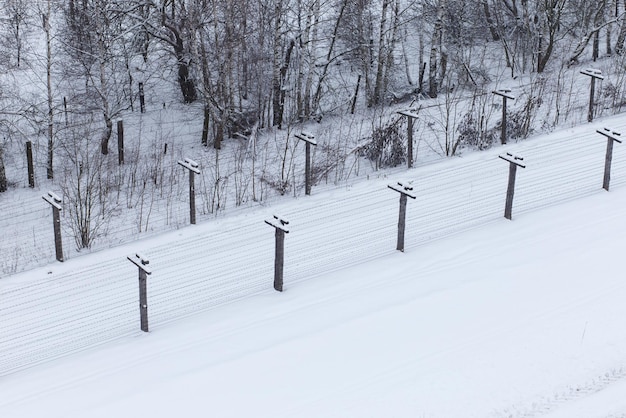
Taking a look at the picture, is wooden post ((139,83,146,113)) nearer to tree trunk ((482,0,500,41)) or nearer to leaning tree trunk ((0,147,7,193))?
leaning tree trunk ((0,147,7,193))

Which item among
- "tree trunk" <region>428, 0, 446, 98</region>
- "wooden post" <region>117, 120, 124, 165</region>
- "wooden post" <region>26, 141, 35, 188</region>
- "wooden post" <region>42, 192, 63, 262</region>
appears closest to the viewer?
"wooden post" <region>42, 192, 63, 262</region>

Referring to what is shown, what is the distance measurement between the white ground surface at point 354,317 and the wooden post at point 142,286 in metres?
0.24

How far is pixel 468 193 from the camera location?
1575 centimetres

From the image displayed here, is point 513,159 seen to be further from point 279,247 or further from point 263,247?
point 279,247

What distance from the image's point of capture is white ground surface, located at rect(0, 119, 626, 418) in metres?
9.72

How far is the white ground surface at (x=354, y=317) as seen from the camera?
9719mm

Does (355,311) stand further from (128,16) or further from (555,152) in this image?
(128,16)

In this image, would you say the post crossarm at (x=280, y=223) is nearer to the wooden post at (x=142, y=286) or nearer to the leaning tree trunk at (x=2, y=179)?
the wooden post at (x=142, y=286)

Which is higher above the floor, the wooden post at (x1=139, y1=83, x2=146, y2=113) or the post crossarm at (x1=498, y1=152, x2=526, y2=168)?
the post crossarm at (x1=498, y1=152, x2=526, y2=168)

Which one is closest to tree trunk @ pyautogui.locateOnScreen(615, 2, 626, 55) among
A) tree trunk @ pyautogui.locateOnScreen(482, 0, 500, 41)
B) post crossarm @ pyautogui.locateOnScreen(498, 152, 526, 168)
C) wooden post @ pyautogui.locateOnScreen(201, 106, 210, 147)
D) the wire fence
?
tree trunk @ pyautogui.locateOnScreen(482, 0, 500, 41)

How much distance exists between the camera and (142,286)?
37.2 ft

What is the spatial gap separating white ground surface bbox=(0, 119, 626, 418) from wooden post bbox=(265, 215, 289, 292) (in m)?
0.28

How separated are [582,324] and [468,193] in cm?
515

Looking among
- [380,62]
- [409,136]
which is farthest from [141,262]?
[380,62]
